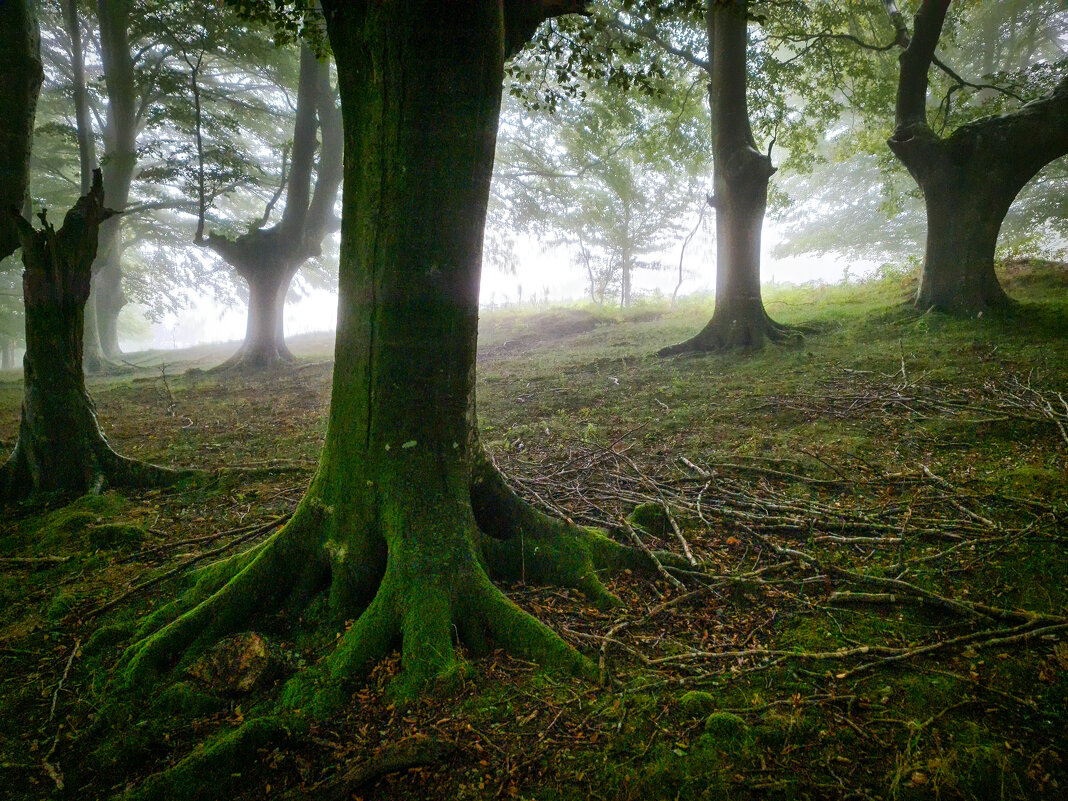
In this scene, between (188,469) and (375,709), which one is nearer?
(375,709)

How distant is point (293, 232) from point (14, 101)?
8.81 metres

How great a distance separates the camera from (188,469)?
198 inches

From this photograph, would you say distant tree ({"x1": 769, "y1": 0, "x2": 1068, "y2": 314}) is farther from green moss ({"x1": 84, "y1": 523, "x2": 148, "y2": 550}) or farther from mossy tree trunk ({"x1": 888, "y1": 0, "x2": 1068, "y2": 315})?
green moss ({"x1": 84, "y1": 523, "x2": 148, "y2": 550})

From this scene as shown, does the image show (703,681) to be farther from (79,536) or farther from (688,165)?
(688,165)

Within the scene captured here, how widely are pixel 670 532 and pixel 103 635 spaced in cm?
338

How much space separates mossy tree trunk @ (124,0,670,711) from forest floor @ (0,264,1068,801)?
225 millimetres

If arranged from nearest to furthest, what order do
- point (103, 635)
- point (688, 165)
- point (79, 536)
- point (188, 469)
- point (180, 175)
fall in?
point (103, 635)
point (79, 536)
point (188, 469)
point (180, 175)
point (688, 165)

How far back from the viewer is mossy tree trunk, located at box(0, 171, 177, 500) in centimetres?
455

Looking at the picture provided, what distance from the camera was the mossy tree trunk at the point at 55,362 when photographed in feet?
14.9

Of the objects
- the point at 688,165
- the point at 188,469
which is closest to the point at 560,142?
the point at 688,165

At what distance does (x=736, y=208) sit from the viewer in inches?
371

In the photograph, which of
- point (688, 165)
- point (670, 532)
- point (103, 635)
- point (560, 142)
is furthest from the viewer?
point (560, 142)

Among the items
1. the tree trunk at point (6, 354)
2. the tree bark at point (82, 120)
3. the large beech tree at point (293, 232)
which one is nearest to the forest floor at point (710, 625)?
the large beech tree at point (293, 232)

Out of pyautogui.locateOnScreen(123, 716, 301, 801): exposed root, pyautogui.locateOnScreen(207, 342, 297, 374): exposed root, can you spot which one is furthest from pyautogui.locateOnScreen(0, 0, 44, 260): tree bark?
pyautogui.locateOnScreen(207, 342, 297, 374): exposed root
